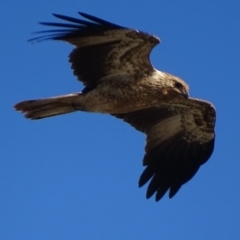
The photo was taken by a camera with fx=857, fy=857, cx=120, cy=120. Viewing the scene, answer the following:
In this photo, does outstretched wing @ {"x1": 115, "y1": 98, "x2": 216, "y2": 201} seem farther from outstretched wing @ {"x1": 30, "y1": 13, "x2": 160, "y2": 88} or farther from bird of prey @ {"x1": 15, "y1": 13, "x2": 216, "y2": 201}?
outstretched wing @ {"x1": 30, "y1": 13, "x2": 160, "y2": 88}

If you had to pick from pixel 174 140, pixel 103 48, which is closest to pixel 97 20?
pixel 103 48

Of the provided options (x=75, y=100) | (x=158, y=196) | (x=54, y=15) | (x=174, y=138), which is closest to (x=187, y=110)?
(x=174, y=138)

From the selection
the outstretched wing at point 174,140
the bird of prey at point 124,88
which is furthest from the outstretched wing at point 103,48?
the outstretched wing at point 174,140

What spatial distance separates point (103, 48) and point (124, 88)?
602 mm

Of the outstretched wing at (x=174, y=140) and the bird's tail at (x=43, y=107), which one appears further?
the outstretched wing at (x=174, y=140)

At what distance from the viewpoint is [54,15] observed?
9.88 metres

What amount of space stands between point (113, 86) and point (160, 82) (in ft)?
2.03

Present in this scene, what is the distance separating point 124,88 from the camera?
36.7 ft

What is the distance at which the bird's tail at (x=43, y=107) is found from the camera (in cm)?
1095

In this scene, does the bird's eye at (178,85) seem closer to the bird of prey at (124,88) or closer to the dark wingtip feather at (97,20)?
the bird of prey at (124,88)

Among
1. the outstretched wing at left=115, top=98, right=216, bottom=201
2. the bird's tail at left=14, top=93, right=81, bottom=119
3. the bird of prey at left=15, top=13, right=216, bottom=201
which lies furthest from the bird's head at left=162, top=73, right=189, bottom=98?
the bird's tail at left=14, top=93, right=81, bottom=119

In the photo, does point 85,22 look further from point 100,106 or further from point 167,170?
point 167,170

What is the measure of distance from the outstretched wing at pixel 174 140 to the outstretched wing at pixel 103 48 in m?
1.22

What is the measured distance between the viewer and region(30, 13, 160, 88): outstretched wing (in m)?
10.6
